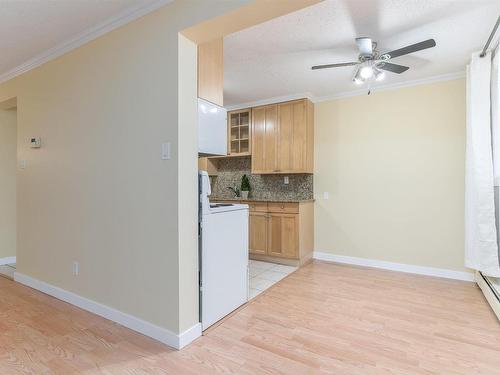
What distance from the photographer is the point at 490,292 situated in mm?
2662

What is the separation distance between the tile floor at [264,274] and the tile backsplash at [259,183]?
3.75 ft

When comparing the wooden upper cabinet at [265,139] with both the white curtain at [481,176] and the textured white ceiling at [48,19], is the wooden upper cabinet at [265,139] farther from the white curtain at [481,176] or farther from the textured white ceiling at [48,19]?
the textured white ceiling at [48,19]

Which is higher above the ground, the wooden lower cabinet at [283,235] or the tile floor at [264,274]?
the wooden lower cabinet at [283,235]

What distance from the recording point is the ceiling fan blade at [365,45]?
2.43 m

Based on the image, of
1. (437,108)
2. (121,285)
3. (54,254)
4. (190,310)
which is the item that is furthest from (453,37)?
(54,254)

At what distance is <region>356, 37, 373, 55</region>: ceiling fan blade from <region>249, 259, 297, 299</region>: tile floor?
2605mm

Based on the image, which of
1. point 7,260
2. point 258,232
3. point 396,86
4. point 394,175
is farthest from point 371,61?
point 7,260

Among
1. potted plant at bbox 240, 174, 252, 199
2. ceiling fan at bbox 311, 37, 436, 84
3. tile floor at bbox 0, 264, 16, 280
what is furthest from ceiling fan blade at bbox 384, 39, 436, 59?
tile floor at bbox 0, 264, 16, 280

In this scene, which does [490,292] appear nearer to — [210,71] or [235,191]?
[210,71]

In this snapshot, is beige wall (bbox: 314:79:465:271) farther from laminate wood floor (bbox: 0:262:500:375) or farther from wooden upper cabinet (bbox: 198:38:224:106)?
wooden upper cabinet (bbox: 198:38:224:106)

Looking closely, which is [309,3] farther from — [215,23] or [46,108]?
[46,108]

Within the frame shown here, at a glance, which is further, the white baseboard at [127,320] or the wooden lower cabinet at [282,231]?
the wooden lower cabinet at [282,231]

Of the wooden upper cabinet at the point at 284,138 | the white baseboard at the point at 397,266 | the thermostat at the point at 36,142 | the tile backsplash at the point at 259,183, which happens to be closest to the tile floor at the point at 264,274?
the white baseboard at the point at 397,266

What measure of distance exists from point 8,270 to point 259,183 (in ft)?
12.4
